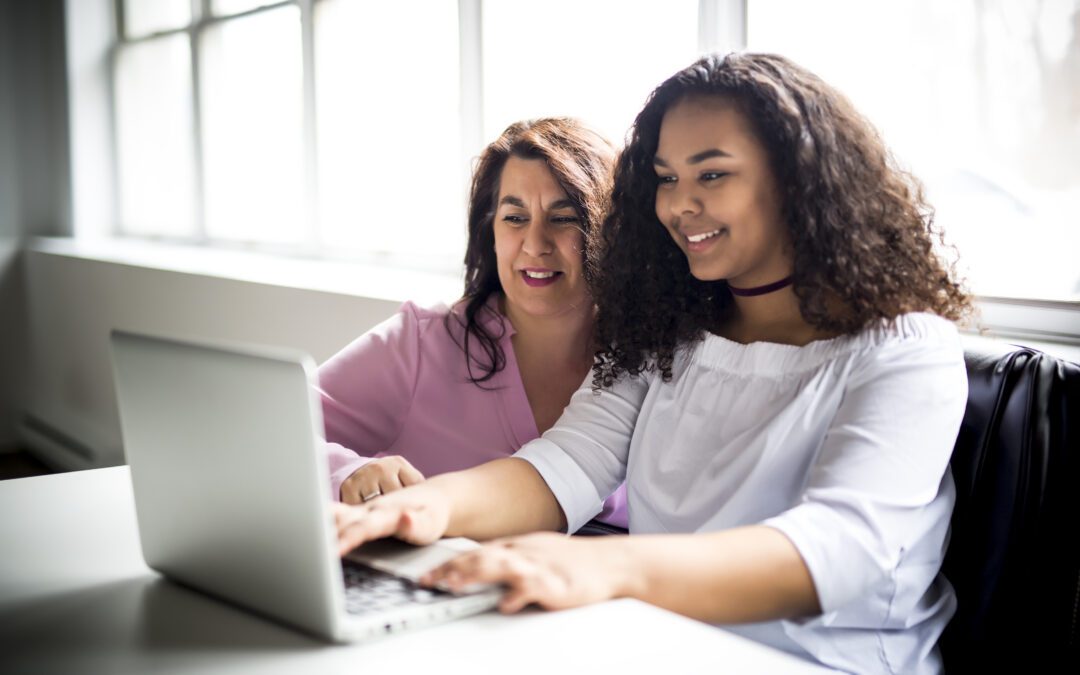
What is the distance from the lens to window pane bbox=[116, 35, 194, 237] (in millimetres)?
4984

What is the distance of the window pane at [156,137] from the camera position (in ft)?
16.4

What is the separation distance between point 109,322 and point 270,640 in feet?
13.3

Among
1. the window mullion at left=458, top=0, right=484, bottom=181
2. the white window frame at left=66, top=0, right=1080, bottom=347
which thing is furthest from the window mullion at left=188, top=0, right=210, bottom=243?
the window mullion at left=458, top=0, right=484, bottom=181

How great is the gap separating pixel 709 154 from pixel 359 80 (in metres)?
2.63

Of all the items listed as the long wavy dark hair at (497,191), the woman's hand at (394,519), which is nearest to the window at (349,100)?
the long wavy dark hair at (497,191)

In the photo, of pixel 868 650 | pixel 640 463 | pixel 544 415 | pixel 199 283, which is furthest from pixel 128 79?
pixel 868 650

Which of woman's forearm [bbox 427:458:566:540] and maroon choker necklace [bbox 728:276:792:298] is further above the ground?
maroon choker necklace [bbox 728:276:792:298]

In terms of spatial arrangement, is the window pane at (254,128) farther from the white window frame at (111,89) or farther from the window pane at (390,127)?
the window pane at (390,127)

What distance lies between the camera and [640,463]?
1437 mm

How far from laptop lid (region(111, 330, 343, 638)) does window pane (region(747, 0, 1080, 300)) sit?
1161 mm

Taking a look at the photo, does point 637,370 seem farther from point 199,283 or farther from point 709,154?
point 199,283

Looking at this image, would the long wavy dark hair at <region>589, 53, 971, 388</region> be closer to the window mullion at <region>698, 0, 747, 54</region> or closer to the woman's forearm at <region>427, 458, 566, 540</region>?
the woman's forearm at <region>427, 458, 566, 540</region>

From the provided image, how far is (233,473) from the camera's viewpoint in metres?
0.89

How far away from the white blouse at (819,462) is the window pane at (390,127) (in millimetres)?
1809
